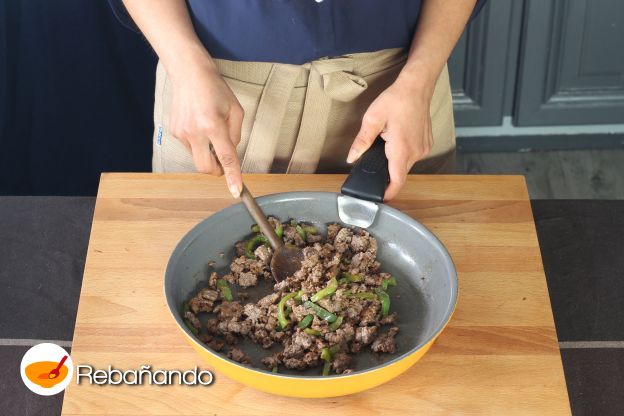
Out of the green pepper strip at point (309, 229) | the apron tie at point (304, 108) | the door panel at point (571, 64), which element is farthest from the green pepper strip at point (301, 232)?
the door panel at point (571, 64)

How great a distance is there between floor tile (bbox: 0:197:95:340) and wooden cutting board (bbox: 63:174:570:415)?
90 mm

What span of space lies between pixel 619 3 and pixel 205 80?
1514 mm

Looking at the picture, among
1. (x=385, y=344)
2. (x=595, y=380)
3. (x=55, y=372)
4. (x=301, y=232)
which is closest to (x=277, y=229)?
(x=301, y=232)

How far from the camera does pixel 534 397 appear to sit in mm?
942

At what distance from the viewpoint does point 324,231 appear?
44.7 inches

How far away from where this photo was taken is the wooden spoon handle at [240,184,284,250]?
106 cm

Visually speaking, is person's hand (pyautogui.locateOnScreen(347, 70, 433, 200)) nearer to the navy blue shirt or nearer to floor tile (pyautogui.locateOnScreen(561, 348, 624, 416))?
the navy blue shirt

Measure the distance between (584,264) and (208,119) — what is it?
0.62 metres

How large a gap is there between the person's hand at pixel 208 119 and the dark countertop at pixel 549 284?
285mm

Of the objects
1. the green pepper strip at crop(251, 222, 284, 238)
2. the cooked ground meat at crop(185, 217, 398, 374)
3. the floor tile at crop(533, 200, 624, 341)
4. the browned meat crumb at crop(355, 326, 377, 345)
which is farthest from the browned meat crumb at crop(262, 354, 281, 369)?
the floor tile at crop(533, 200, 624, 341)

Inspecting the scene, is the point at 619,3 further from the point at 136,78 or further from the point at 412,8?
the point at 136,78

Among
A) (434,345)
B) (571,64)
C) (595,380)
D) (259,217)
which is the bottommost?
(571,64)

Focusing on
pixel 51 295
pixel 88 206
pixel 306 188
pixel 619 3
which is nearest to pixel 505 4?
pixel 619 3

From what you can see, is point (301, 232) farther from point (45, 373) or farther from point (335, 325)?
point (45, 373)
